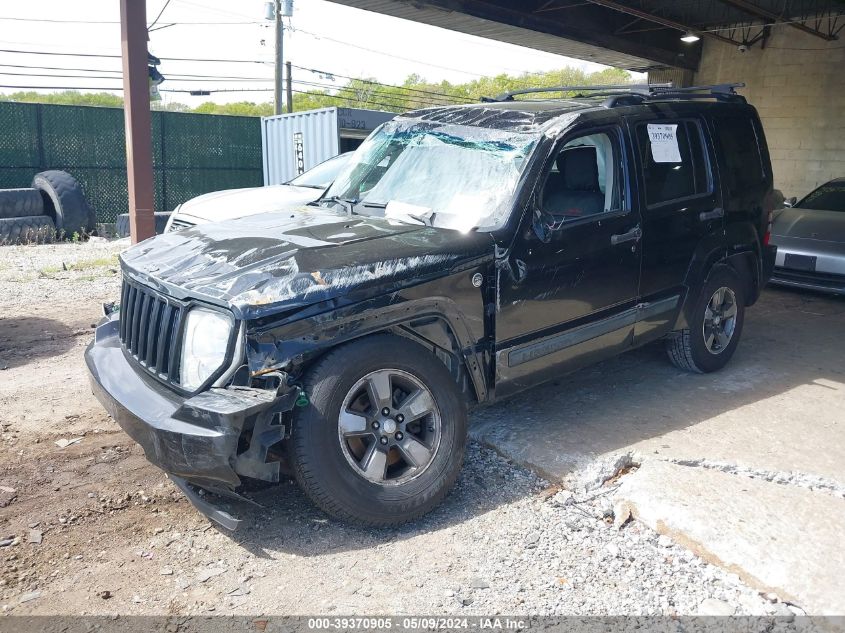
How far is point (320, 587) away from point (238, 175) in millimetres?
16285

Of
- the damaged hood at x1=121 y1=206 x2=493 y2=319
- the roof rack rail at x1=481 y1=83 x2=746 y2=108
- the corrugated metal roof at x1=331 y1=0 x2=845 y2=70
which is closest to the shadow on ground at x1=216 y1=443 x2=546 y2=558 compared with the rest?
the damaged hood at x1=121 y1=206 x2=493 y2=319

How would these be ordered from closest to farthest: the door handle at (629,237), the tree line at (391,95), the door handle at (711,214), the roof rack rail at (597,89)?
the door handle at (629,237) → the door handle at (711,214) → the roof rack rail at (597,89) → the tree line at (391,95)

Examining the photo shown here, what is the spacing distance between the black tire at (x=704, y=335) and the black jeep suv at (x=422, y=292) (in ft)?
0.07

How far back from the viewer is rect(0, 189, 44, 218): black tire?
13.2 m

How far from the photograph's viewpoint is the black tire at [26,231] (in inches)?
504

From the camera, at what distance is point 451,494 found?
3986 mm

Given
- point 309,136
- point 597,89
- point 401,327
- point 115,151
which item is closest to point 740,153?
point 597,89

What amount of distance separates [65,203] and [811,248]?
476 inches

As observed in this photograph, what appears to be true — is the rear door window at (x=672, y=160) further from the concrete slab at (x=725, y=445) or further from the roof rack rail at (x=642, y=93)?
the concrete slab at (x=725, y=445)

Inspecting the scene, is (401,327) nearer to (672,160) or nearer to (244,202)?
(672,160)

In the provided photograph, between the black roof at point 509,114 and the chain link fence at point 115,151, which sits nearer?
the black roof at point 509,114

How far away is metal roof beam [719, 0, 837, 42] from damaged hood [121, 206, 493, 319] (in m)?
12.3

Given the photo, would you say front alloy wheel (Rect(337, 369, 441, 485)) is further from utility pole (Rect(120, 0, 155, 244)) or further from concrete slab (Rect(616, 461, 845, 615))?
utility pole (Rect(120, 0, 155, 244))

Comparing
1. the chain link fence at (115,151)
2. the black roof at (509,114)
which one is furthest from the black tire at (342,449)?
the chain link fence at (115,151)
